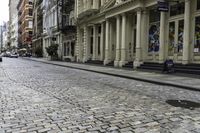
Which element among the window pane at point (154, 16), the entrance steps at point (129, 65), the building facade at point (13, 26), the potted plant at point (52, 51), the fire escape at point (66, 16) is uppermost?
the building facade at point (13, 26)

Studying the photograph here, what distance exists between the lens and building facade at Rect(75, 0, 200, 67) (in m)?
19.8

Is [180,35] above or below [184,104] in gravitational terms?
above

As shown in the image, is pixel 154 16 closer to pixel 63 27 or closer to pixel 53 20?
pixel 63 27

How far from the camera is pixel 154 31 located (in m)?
24.6

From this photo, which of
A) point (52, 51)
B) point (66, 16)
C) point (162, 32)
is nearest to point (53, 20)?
point (66, 16)

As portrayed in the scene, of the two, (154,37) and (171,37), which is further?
(154,37)

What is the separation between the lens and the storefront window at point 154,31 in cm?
2395

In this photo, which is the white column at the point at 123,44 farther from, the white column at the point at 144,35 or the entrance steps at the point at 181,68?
the entrance steps at the point at 181,68

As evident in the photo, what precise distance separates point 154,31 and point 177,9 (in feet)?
11.4

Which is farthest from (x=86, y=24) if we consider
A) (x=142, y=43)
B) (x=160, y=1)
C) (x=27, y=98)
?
(x=27, y=98)

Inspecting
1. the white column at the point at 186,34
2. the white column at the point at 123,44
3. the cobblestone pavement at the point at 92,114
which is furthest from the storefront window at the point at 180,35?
the cobblestone pavement at the point at 92,114

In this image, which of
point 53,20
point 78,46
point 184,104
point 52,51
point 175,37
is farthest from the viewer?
point 53,20

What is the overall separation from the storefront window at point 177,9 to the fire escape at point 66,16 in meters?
23.1

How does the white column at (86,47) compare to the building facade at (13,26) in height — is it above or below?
below
